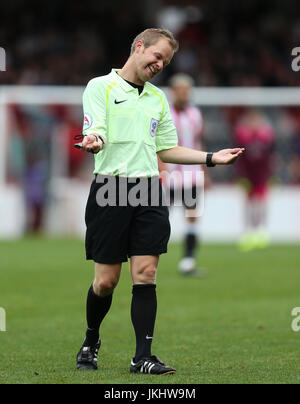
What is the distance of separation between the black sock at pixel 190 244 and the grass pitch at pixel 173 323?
34cm

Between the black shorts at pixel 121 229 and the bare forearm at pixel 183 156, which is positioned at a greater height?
the bare forearm at pixel 183 156

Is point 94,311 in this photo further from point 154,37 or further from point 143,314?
point 154,37

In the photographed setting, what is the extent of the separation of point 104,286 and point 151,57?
1.49m

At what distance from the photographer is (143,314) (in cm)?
620

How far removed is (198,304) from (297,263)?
4794 millimetres

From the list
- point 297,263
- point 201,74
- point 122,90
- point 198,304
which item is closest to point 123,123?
point 122,90

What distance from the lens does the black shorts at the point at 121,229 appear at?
6.16 metres

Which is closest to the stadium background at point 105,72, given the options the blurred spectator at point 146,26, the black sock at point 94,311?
the blurred spectator at point 146,26

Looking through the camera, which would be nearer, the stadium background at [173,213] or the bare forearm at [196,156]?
the bare forearm at [196,156]

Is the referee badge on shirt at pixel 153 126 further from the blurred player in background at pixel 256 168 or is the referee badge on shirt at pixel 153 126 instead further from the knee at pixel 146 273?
the blurred player in background at pixel 256 168

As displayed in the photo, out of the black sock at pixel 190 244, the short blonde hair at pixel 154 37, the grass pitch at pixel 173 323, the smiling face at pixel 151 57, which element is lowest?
the grass pitch at pixel 173 323

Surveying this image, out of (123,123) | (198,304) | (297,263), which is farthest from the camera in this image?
(297,263)
